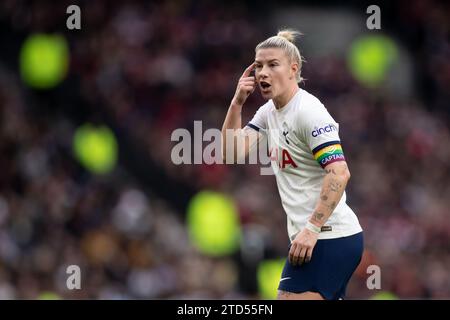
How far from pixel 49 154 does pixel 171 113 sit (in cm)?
246

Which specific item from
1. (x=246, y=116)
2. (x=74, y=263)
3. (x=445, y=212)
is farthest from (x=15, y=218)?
(x=445, y=212)

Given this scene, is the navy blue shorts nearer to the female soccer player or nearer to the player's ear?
the female soccer player

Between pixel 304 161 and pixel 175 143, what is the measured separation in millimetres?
9166

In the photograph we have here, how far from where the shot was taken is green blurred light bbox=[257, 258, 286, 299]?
12.8 meters

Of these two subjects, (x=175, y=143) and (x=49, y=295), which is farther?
(x=175, y=143)

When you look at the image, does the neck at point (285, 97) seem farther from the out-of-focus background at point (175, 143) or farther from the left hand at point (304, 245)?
the out-of-focus background at point (175, 143)

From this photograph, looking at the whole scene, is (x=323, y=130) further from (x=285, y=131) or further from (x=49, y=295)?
(x=49, y=295)

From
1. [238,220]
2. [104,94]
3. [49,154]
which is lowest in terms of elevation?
[238,220]

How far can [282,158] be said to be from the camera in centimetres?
634

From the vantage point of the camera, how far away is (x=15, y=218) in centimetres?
1316

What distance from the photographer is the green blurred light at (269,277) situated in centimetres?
1281

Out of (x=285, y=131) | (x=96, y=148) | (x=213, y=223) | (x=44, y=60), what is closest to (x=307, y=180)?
(x=285, y=131)

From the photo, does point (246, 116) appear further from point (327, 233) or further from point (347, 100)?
point (327, 233)

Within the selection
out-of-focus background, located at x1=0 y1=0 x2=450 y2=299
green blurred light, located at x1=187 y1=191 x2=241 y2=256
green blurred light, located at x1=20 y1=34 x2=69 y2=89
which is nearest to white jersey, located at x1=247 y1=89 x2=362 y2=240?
out-of-focus background, located at x1=0 y1=0 x2=450 y2=299
